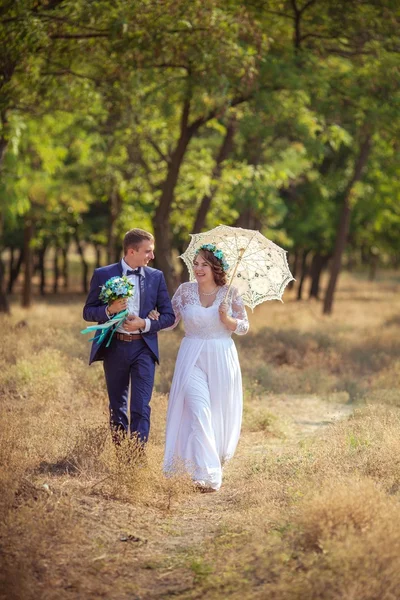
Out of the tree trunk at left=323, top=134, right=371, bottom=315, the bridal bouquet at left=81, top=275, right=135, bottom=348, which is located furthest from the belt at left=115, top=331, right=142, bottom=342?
the tree trunk at left=323, top=134, right=371, bottom=315

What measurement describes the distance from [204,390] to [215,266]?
1.20 meters

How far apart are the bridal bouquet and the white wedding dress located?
81 centimetres

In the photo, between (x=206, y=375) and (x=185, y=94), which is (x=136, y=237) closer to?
(x=206, y=375)

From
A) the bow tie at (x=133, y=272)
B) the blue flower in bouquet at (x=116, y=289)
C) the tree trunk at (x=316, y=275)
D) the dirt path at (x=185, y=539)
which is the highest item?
the bow tie at (x=133, y=272)

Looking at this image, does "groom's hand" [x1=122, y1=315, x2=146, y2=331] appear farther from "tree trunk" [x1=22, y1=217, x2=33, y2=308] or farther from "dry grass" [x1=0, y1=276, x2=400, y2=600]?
"tree trunk" [x1=22, y1=217, x2=33, y2=308]

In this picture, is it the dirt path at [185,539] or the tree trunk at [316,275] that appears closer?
the dirt path at [185,539]

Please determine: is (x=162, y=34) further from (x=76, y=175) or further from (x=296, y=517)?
(x=76, y=175)

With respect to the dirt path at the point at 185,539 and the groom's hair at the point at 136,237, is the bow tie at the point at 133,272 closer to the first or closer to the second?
the groom's hair at the point at 136,237

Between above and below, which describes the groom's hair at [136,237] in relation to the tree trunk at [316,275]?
above

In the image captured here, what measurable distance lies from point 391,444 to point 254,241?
2435 mm

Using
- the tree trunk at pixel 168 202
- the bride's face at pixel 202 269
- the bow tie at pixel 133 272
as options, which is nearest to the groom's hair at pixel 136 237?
the bow tie at pixel 133 272

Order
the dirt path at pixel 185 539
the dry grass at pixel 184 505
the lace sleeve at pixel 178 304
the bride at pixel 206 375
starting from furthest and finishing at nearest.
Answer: the lace sleeve at pixel 178 304 < the bride at pixel 206 375 < the dirt path at pixel 185 539 < the dry grass at pixel 184 505

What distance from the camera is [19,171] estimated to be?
67.6ft

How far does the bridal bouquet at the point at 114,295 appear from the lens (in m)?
7.44
